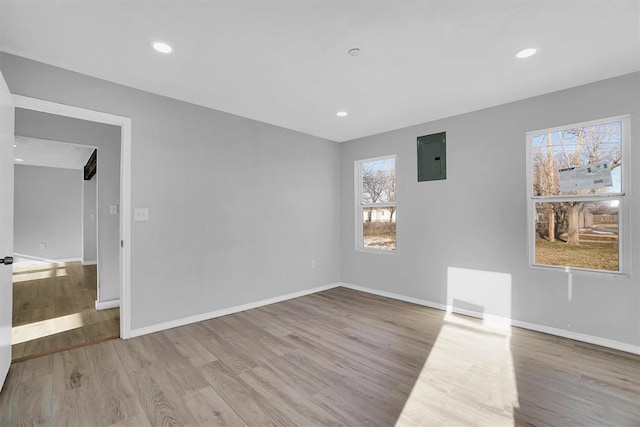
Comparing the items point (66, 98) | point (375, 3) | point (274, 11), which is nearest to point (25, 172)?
point (66, 98)

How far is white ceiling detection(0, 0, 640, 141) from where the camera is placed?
5.97 ft

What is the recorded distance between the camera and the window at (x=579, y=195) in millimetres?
2725

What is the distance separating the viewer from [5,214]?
202cm

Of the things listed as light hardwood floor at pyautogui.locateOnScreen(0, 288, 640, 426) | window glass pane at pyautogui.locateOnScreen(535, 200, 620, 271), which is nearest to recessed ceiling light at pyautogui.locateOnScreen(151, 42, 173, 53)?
light hardwood floor at pyautogui.locateOnScreen(0, 288, 640, 426)

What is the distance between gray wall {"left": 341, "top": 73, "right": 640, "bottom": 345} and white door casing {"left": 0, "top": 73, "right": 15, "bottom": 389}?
3984 millimetres

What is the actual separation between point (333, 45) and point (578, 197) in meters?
2.79

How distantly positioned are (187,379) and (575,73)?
13.6ft

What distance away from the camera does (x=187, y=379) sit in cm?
217

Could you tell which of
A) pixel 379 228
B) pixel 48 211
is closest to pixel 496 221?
pixel 379 228

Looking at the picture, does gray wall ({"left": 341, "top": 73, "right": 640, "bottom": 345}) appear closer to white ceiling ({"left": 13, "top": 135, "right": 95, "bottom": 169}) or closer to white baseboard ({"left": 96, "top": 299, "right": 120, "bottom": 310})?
white baseboard ({"left": 96, "top": 299, "right": 120, "bottom": 310})

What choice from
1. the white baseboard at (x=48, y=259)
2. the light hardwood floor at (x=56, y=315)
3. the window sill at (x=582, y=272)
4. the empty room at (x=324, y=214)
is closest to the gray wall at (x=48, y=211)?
the white baseboard at (x=48, y=259)

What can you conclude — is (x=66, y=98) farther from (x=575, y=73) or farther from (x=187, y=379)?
(x=575, y=73)

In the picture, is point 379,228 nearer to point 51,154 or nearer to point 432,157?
point 432,157

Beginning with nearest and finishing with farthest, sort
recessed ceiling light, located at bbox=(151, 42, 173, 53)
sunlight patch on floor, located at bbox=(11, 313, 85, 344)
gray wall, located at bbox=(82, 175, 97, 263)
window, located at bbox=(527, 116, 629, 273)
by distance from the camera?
1. recessed ceiling light, located at bbox=(151, 42, 173, 53)
2. window, located at bbox=(527, 116, 629, 273)
3. sunlight patch on floor, located at bbox=(11, 313, 85, 344)
4. gray wall, located at bbox=(82, 175, 97, 263)
